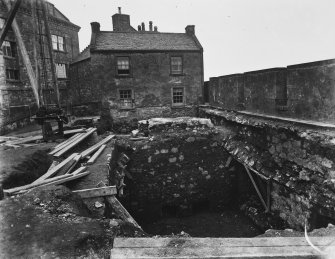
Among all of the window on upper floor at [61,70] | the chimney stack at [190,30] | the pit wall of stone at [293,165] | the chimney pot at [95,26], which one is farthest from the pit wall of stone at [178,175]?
the window on upper floor at [61,70]

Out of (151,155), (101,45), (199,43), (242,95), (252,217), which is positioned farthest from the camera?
(199,43)

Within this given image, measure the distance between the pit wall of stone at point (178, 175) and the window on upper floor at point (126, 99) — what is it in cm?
1150

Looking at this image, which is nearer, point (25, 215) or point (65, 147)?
point (25, 215)

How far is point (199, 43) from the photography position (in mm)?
21453

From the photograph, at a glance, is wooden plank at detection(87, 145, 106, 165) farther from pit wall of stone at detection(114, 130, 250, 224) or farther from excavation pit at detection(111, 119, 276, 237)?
pit wall of stone at detection(114, 130, 250, 224)

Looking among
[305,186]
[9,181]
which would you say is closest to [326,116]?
[305,186]

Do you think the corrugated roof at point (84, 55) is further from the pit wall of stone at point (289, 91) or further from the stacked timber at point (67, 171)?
the pit wall of stone at point (289, 91)

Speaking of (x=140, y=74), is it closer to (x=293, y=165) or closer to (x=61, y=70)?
(x=61, y=70)

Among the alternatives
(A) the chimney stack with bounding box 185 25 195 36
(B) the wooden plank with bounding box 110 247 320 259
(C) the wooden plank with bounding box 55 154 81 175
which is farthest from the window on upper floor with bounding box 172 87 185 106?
(B) the wooden plank with bounding box 110 247 320 259

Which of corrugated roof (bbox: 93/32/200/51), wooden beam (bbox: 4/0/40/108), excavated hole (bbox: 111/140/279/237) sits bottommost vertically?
excavated hole (bbox: 111/140/279/237)

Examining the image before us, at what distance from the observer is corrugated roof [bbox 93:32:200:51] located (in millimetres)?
19672

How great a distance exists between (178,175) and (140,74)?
12.8 meters

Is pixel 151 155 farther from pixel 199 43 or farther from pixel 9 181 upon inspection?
pixel 199 43

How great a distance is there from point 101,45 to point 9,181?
15.9 metres
